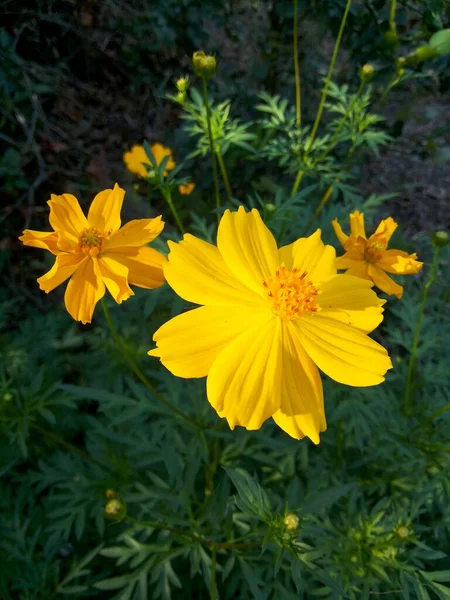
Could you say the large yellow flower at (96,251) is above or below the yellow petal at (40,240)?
below

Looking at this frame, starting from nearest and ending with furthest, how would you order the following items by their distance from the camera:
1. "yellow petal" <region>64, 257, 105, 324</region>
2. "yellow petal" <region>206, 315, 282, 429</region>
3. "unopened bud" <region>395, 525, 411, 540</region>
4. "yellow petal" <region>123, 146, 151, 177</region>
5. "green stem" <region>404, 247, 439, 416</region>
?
"yellow petal" <region>206, 315, 282, 429</region>
"yellow petal" <region>64, 257, 105, 324</region>
"unopened bud" <region>395, 525, 411, 540</region>
"green stem" <region>404, 247, 439, 416</region>
"yellow petal" <region>123, 146, 151, 177</region>

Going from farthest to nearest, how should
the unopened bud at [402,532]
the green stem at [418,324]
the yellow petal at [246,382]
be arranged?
the green stem at [418,324] < the unopened bud at [402,532] < the yellow petal at [246,382]

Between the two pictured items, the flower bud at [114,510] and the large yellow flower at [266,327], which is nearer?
the large yellow flower at [266,327]

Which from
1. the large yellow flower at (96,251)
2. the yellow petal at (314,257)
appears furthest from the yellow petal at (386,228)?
the large yellow flower at (96,251)

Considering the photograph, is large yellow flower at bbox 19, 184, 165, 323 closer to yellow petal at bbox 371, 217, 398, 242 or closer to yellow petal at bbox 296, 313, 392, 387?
yellow petal at bbox 296, 313, 392, 387

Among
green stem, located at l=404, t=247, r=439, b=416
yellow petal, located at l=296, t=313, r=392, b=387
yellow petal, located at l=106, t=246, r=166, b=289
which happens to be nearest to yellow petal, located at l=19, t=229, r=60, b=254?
yellow petal, located at l=106, t=246, r=166, b=289

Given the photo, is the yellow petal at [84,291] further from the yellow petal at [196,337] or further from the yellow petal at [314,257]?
the yellow petal at [314,257]

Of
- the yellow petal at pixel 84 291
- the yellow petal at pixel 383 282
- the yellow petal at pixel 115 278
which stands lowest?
the yellow petal at pixel 383 282
